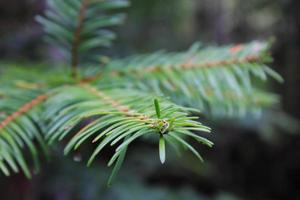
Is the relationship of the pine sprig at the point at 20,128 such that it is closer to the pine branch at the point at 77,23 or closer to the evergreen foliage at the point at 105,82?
the evergreen foliage at the point at 105,82

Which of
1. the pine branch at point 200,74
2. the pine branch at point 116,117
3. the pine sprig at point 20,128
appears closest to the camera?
the pine branch at point 116,117

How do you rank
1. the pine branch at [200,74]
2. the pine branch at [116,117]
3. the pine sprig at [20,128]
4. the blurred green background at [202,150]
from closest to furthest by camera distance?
the pine branch at [116,117], the pine sprig at [20,128], the pine branch at [200,74], the blurred green background at [202,150]

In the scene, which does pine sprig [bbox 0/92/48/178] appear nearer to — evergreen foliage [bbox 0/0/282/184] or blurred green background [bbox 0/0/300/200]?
evergreen foliage [bbox 0/0/282/184]

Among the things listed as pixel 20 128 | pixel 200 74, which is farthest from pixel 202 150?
pixel 20 128

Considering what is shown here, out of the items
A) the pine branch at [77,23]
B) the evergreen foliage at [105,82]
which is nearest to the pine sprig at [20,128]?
the evergreen foliage at [105,82]

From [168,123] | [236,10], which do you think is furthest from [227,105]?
[236,10]

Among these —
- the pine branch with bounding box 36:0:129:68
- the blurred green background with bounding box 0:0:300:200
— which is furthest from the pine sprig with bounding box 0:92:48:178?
the blurred green background with bounding box 0:0:300:200

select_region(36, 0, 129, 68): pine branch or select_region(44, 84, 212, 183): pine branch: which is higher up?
select_region(36, 0, 129, 68): pine branch

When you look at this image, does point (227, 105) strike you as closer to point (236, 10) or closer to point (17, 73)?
point (17, 73)
